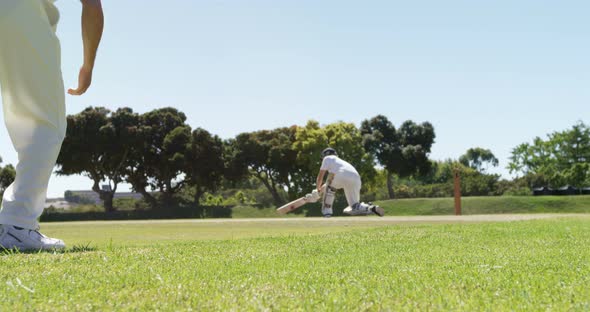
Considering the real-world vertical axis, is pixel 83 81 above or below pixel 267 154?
below

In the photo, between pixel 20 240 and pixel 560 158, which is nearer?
pixel 20 240

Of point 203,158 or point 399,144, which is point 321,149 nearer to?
point 203,158

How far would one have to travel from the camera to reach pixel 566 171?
67.4m

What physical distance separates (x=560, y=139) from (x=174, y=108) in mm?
46818

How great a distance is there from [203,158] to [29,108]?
50.0m

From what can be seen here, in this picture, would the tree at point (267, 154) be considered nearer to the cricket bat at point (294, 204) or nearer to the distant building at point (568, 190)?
the distant building at point (568, 190)

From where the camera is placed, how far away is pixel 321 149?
181ft

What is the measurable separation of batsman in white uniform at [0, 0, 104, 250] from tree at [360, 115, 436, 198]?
201 ft

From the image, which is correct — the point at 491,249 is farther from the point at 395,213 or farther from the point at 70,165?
the point at 70,165

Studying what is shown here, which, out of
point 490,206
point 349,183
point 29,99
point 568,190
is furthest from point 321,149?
point 29,99

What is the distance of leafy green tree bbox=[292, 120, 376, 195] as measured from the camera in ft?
181

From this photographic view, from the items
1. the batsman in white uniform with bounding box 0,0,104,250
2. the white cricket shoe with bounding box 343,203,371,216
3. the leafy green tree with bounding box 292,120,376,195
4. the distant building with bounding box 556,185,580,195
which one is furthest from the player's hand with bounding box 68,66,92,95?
the distant building with bounding box 556,185,580,195

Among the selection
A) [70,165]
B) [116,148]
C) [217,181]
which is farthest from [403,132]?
[70,165]

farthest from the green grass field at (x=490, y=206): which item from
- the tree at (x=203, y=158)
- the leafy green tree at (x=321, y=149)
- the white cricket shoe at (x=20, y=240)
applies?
the white cricket shoe at (x=20, y=240)
